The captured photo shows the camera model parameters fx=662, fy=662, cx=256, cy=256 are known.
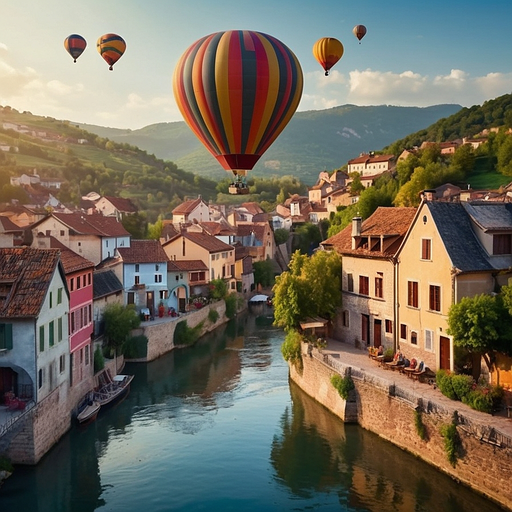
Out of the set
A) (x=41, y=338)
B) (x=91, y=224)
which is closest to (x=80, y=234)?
(x=91, y=224)

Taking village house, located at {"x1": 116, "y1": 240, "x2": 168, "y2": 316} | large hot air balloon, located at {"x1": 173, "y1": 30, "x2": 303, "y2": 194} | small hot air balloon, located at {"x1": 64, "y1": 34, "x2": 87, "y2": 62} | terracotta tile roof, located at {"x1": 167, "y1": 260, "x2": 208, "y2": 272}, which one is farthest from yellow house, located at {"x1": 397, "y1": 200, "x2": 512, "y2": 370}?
small hot air balloon, located at {"x1": 64, "y1": 34, "x2": 87, "y2": 62}

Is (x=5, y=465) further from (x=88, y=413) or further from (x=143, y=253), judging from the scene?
(x=143, y=253)

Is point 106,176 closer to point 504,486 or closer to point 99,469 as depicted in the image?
point 99,469

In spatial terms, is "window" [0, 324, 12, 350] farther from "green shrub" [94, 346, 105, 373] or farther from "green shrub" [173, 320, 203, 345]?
"green shrub" [173, 320, 203, 345]

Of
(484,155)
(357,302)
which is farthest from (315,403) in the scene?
(484,155)

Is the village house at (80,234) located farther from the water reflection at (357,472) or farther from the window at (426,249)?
the window at (426,249)

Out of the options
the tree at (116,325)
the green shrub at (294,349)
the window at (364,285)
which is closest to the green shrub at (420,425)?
the green shrub at (294,349)
